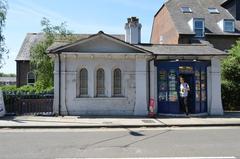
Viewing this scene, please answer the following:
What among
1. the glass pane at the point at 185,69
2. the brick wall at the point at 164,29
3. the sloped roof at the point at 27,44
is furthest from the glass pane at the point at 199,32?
the glass pane at the point at 185,69

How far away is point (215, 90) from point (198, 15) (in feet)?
73.2

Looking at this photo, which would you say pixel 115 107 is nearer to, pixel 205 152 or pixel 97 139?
pixel 97 139

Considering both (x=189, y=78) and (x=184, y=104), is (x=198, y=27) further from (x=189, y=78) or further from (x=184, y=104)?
(x=184, y=104)

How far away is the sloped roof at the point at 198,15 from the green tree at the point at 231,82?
12.2m

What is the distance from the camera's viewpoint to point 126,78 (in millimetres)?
18281

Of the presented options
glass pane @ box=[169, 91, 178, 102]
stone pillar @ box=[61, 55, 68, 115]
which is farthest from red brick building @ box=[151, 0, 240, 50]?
stone pillar @ box=[61, 55, 68, 115]

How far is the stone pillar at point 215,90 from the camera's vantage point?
18672mm

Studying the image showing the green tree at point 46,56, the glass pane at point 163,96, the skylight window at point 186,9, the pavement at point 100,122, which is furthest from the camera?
the skylight window at point 186,9

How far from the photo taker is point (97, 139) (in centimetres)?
1112

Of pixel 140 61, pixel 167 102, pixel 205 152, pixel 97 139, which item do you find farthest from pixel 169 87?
pixel 205 152

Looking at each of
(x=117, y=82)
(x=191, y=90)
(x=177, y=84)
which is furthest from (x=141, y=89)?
(x=191, y=90)

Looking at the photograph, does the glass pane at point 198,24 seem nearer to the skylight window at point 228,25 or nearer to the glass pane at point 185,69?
the skylight window at point 228,25

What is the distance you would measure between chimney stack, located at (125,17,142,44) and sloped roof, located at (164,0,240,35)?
15749 millimetres

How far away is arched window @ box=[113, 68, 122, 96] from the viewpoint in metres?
18.5
